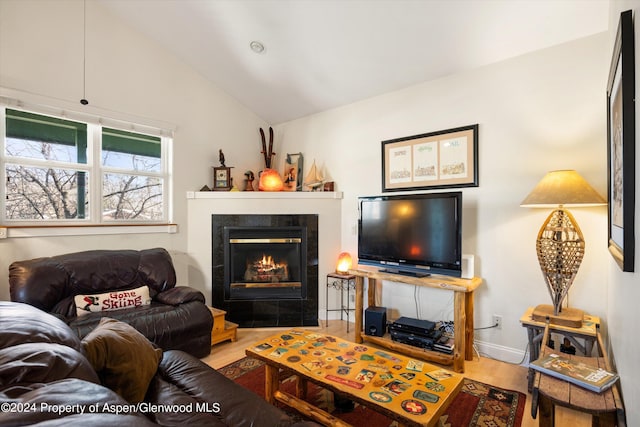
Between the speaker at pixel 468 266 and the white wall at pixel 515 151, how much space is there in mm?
119

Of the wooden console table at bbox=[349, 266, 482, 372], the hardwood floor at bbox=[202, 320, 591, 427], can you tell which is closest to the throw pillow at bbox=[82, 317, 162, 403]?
the hardwood floor at bbox=[202, 320, 591, 427]

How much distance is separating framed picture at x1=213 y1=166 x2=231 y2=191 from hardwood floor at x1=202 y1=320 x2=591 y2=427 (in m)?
1.69

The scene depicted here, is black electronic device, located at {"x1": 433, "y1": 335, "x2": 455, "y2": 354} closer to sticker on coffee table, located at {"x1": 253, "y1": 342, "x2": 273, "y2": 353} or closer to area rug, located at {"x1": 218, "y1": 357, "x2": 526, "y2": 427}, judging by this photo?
area rug, located at {"x1": 218, "y1": 357, "x2": 526, "y2": 427}

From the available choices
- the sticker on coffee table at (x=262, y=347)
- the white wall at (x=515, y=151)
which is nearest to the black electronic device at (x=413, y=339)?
the white wall at (x=515, y=151)

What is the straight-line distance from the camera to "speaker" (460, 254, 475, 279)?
9.27 ft

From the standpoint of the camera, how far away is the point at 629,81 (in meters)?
1.15

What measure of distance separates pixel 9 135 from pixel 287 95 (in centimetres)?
266

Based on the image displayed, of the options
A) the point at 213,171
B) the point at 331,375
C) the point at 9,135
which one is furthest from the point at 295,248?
the point at 9,135

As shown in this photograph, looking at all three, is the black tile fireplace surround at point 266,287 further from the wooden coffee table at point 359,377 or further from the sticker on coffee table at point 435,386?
the sticker on coffee table at point 435,386

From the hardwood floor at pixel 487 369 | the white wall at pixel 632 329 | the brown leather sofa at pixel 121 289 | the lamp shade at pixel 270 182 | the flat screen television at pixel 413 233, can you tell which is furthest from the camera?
the lamp shade at pixel 270 182

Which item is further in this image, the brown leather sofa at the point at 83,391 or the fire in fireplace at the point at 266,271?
the fire in fireplace at the point at 266,271

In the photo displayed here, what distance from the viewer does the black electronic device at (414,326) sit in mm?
2787

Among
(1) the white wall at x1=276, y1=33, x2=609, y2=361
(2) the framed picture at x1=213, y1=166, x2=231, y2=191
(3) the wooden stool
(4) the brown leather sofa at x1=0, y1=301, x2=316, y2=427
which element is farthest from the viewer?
(2) the framed picture at x1=213, y1=166, x2=231, y2=191

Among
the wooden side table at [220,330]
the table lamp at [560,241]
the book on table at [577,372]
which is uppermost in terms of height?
the table lamp at [560,241]
